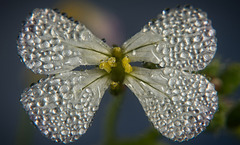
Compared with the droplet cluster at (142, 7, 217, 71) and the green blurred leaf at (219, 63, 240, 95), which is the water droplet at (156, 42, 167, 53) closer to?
the droplet cluster at (142, 7, 217, 71)

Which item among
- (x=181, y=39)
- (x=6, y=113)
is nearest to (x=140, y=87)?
(x=181, y=39)

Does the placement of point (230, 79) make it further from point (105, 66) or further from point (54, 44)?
point (54, 44)

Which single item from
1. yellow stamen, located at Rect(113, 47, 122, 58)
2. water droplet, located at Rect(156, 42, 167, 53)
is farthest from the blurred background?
water droplet, located at Rect(156, 42, 167, 53)

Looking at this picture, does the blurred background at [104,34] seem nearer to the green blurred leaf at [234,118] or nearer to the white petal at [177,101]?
the green blurred leaf at [234,118]

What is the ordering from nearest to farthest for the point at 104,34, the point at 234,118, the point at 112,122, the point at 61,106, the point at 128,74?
the point at 61,106 < the point at 128,74 < the point at 234,118 < the point at 112,122 < the point at 104,34

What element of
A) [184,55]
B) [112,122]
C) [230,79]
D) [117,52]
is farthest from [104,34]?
[184,55]

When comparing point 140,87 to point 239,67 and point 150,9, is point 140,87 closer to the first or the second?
point 239,67
